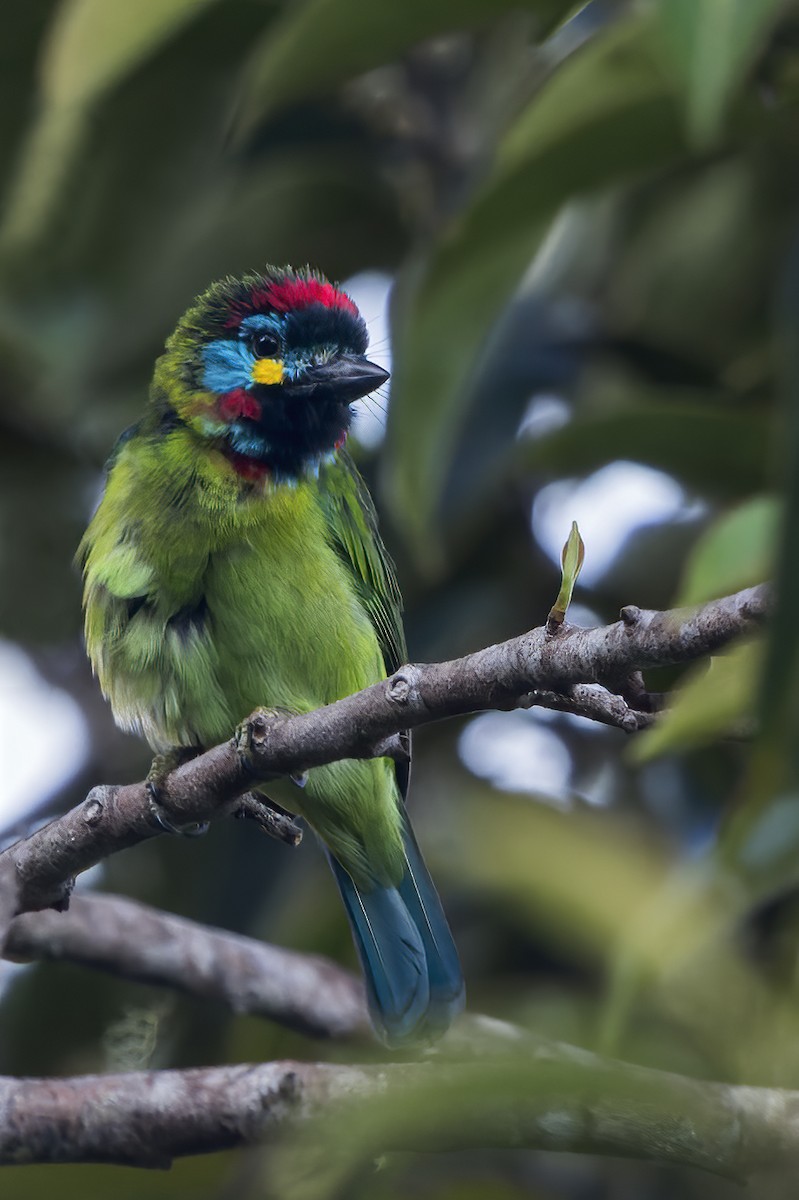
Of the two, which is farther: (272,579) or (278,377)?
(278,377)

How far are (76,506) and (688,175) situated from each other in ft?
5.29

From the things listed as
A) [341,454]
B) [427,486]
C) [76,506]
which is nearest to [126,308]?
[76,506]

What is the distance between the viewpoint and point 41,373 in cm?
350

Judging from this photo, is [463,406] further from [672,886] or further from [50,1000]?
[50,1000]

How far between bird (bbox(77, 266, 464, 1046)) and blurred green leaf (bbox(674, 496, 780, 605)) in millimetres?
758

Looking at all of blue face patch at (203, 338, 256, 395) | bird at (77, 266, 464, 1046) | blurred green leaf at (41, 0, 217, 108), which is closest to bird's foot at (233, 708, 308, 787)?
bird at (77, 266, 464, 1046)

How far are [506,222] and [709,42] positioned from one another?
2.61ft

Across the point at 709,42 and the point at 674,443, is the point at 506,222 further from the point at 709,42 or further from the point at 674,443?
the point at 709,42

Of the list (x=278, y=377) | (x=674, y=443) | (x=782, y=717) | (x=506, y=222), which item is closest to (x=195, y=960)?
(x=278, y=377)

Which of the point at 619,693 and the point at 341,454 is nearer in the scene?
the point at 619,693

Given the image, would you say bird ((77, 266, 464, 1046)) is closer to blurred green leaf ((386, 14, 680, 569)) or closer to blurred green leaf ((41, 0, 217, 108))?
blurred green leaf ((386, 14, 680, 569))

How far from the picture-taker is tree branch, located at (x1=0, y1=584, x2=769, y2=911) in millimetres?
1345

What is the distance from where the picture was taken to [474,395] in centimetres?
308

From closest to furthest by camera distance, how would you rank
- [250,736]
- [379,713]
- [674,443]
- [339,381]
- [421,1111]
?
[421,1111]
[379,713]
[250,736]
[339,381]
[674,443]
